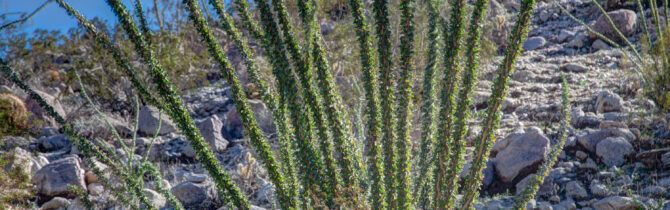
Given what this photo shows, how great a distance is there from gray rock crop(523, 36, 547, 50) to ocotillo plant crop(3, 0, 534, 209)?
6.55 metres

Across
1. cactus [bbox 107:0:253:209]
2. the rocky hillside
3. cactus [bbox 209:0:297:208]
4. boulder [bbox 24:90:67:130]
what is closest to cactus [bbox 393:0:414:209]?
cactus [bbox 209:0:297:208]

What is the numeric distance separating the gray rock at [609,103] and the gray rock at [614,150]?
2.95ft

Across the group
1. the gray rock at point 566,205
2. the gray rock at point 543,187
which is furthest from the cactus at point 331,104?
the gray rock at point 543,187

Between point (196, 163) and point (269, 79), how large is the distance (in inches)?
63.7

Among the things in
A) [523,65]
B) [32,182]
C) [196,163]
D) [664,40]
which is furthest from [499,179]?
[32,182]

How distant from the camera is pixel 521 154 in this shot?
152 inches

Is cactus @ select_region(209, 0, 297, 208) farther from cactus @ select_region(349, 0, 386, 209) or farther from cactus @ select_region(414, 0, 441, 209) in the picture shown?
cactus @ select_region(414, 0, 441, 209)

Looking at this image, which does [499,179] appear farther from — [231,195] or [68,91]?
[68,91]

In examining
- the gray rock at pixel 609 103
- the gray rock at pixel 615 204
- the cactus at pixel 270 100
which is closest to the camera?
the cactus at pixel 270 100

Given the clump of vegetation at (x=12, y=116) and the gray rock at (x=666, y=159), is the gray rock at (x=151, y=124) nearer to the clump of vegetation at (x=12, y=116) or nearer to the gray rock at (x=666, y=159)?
the clump of vegetation at (x=12, y=116)

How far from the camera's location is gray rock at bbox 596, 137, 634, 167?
367 centimetres

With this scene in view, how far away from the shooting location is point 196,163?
516 cm

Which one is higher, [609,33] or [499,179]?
[609,33]

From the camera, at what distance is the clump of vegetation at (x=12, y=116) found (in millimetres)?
5938
